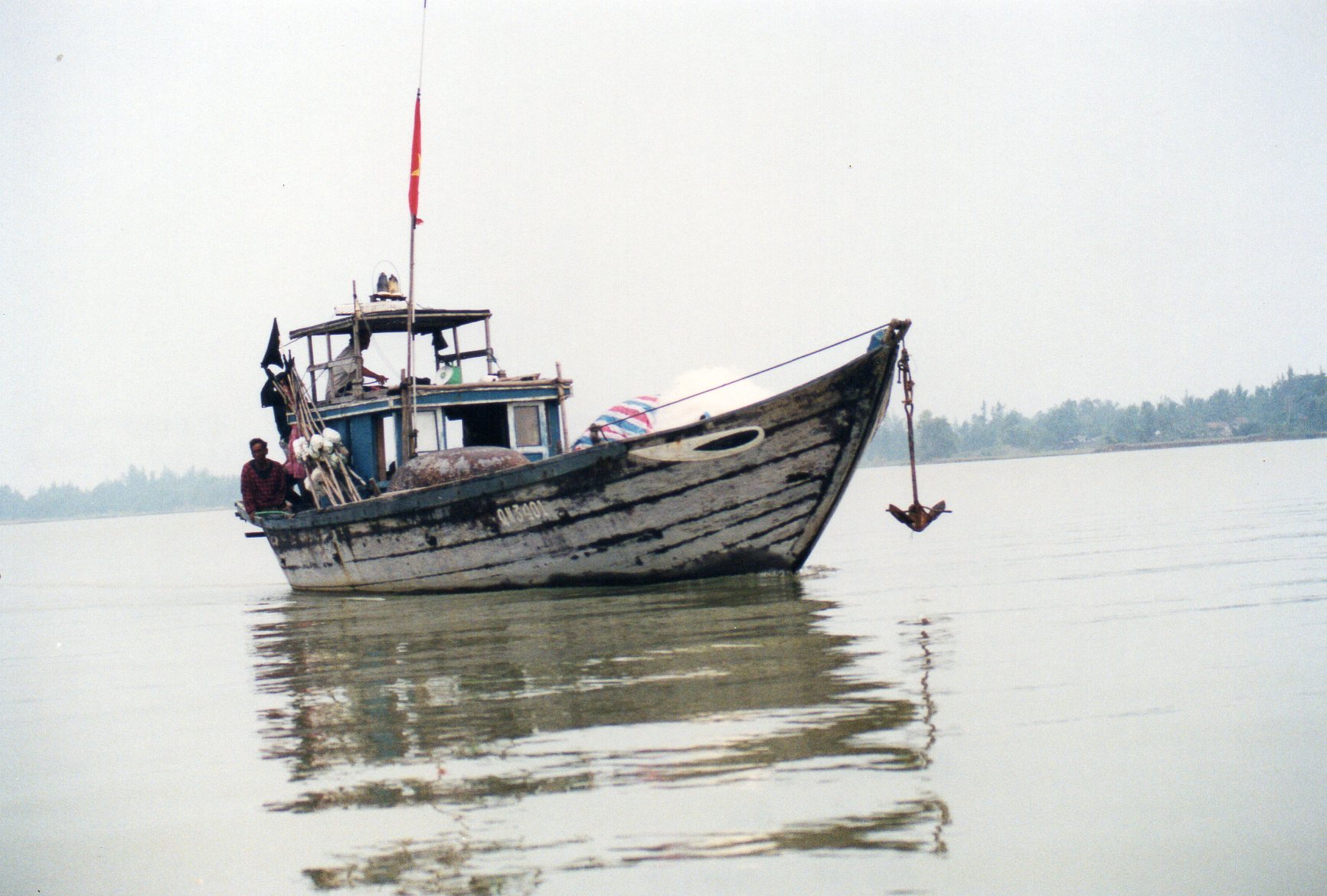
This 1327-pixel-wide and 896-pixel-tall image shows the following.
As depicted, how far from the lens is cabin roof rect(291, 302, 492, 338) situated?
47.0 feet

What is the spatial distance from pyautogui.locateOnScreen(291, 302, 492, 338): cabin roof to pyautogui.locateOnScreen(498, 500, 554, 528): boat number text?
11.3 ft

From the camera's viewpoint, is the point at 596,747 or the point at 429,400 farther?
the point at 429,400

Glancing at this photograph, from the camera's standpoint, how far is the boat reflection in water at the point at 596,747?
3805 mm

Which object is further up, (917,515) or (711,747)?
(917,515)

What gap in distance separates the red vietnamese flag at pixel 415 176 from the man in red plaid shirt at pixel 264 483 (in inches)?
136

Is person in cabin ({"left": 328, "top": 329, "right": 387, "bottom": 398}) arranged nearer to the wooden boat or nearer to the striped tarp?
the wooden boat

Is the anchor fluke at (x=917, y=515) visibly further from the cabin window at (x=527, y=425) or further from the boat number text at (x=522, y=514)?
the cabin window at (x=527, y=425)

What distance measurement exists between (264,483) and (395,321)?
2.77m

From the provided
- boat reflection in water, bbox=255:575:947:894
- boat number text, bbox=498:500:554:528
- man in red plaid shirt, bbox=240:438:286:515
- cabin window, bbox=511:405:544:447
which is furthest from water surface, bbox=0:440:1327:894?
man in red plaid shirt, bbox=240:438:286:515

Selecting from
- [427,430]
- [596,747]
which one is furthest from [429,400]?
[596,747]

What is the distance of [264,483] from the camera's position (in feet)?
49.9

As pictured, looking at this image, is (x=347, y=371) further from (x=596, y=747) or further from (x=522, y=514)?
(x=596, y=747)

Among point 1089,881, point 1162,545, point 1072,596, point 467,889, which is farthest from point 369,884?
point 1162,545

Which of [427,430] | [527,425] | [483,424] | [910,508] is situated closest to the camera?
[910,508]
